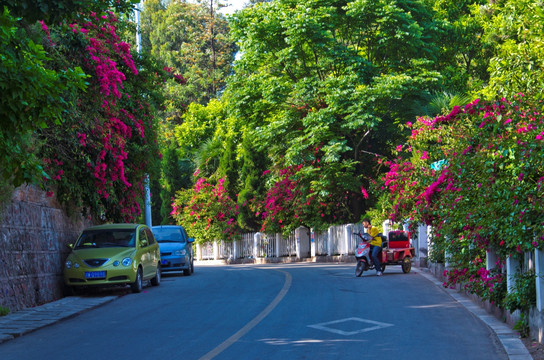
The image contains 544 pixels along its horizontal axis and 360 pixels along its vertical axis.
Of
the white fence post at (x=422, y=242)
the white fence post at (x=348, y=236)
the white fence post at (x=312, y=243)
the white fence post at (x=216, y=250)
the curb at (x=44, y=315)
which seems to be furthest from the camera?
the white fence post at (x=216, y=250)

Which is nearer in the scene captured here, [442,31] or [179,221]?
[442,31]

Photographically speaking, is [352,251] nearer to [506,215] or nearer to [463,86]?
[463,86]

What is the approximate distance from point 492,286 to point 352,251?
77.1 ft

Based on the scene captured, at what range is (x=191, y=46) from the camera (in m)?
64.9

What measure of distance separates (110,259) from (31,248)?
198 centimetres

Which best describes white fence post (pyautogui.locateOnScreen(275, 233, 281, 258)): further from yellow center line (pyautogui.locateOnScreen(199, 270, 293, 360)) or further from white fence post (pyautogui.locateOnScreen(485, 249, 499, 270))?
white fence post (pyautogui.locateOnScreen(485, 249, 499, 270))

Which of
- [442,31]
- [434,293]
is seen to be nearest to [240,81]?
[442,31]

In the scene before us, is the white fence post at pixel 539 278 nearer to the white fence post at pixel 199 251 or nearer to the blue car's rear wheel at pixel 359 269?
the blue car's rear wheel at pixel 359 269

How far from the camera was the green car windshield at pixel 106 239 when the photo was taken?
18.3m

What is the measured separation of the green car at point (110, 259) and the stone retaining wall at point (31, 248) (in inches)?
19.8

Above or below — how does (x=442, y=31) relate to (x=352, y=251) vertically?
above

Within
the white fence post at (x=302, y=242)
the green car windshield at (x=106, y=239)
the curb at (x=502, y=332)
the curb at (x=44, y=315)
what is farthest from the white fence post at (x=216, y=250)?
the curb at (x=502, y=332)

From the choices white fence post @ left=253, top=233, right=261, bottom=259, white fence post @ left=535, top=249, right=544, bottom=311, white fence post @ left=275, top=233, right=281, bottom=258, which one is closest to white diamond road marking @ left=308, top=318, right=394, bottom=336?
white fence post @ left=535, top=249, right=544, bottom=311

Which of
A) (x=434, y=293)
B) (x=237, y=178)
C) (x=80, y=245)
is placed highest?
(x=237, y=178)
